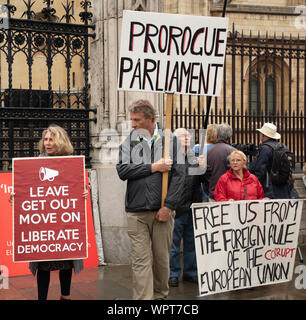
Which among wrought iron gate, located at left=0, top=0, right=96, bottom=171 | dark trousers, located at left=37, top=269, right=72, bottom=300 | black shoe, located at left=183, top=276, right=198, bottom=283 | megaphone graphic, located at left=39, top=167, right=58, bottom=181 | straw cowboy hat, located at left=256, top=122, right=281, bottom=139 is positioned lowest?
black shoe, located at left=183, top=276, right=198, bottom=283

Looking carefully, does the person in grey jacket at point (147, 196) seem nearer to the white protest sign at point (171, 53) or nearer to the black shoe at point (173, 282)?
the white protest sign at point (171, 53)

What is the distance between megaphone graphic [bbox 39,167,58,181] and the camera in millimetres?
5039

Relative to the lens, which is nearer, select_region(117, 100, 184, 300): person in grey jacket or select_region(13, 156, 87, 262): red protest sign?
select_region(117, 100, 184, 300): person in grey jacket

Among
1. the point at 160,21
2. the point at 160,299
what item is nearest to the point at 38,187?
the point at 160,299

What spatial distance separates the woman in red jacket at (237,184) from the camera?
5.91m

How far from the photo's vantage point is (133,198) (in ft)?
15.9

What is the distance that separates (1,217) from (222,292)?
9.25 ft

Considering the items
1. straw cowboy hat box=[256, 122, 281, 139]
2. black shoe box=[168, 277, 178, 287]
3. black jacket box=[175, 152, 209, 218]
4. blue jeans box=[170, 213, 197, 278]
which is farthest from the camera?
straw cowboy hat box=[256, 122, 281, 139]

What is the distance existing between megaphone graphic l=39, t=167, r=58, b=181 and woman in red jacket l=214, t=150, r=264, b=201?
75.2 inches

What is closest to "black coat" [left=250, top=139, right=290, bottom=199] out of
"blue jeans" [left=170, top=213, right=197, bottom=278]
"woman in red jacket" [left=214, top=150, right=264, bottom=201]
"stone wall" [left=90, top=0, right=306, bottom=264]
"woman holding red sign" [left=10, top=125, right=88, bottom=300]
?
"woman in red jacket" [left=214, top=150, right=264, bottom=201]

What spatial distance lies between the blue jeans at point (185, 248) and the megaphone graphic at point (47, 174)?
5.85ft

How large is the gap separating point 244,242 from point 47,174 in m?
2.15

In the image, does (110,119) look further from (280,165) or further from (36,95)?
(280,165)

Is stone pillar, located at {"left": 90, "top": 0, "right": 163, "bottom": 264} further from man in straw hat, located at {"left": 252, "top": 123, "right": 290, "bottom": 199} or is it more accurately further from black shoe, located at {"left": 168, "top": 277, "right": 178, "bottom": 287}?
man in straw hat, located at {"left": 252, "top": 123, "right": 290, "bottom": 199}
